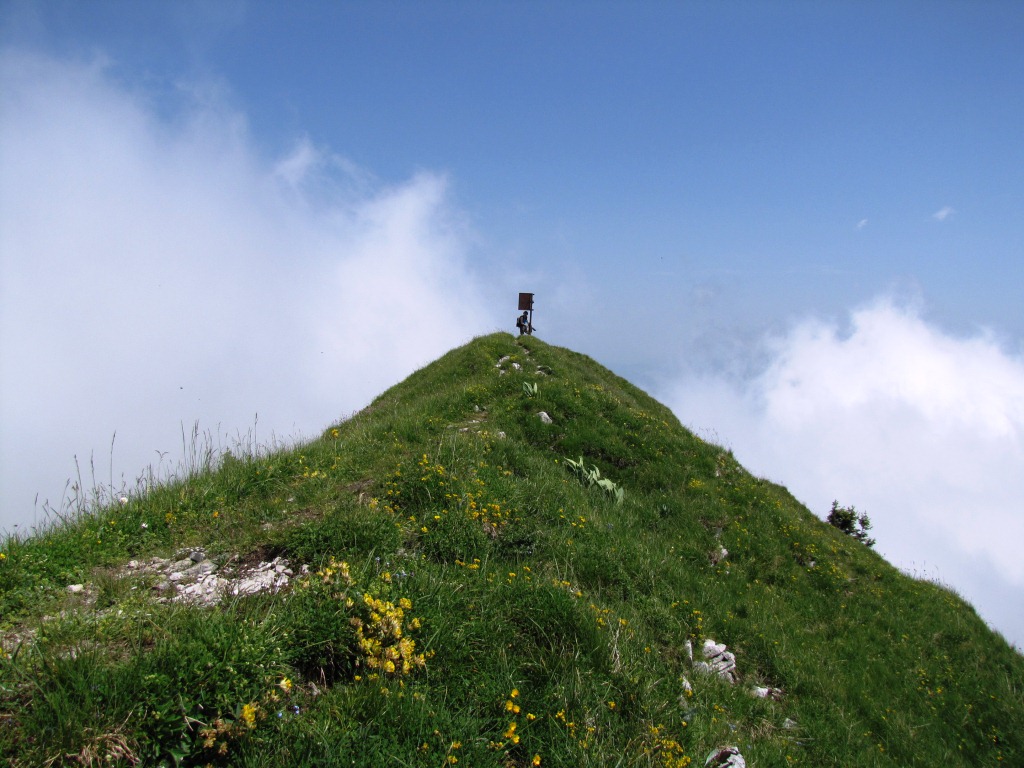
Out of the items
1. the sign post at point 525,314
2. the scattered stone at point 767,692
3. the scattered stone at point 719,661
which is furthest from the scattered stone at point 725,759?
the sign post at point 525,314

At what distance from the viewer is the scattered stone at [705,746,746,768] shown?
4719 mm

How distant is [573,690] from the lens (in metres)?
4.55

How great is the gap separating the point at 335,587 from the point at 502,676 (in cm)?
161

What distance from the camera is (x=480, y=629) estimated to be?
4.85 metres

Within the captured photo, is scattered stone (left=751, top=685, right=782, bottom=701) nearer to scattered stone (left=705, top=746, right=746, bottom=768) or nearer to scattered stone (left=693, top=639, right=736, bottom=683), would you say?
scattered stone (left=693, top=639, right=736, bottom=683)

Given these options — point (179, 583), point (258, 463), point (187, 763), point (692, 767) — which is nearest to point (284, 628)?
point (187, 763)

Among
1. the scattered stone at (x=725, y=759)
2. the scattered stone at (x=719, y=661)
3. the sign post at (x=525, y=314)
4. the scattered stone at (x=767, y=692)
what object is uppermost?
the sign post at (x=525, y=314)

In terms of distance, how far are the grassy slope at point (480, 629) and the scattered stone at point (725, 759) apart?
0.12m

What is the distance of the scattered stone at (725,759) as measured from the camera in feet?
15.5

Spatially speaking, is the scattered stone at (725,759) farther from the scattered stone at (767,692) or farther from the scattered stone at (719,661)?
the scattered stone at (767,692)

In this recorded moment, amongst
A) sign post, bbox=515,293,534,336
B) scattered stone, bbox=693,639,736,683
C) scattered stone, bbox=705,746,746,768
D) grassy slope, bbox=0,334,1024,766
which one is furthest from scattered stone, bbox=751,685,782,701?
sign post, bbox=515,293,534,336

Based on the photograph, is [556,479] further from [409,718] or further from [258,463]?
[409,718]

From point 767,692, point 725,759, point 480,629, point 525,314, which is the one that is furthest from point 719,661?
point 525,314

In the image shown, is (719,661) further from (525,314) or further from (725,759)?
(525,314)
